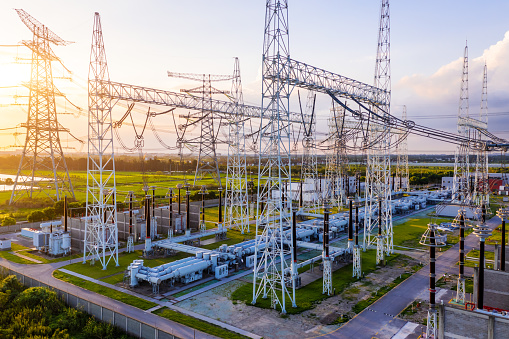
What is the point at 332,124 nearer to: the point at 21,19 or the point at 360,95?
the point at 360,95

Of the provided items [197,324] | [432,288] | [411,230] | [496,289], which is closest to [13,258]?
[197,324]

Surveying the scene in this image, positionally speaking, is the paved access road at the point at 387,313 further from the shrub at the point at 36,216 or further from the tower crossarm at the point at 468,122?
the shrub at the point at 36,216

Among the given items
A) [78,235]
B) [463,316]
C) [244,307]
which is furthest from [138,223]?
[463,316]

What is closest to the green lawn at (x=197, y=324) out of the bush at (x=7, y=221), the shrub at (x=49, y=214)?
the bush at (x=7, y=221)

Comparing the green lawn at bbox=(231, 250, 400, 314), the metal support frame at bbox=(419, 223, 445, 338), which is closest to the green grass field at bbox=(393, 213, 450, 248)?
the green lawn at bbox=(231, 250, 400, 314)

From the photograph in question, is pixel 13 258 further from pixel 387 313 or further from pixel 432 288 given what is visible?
pixel 432 288
